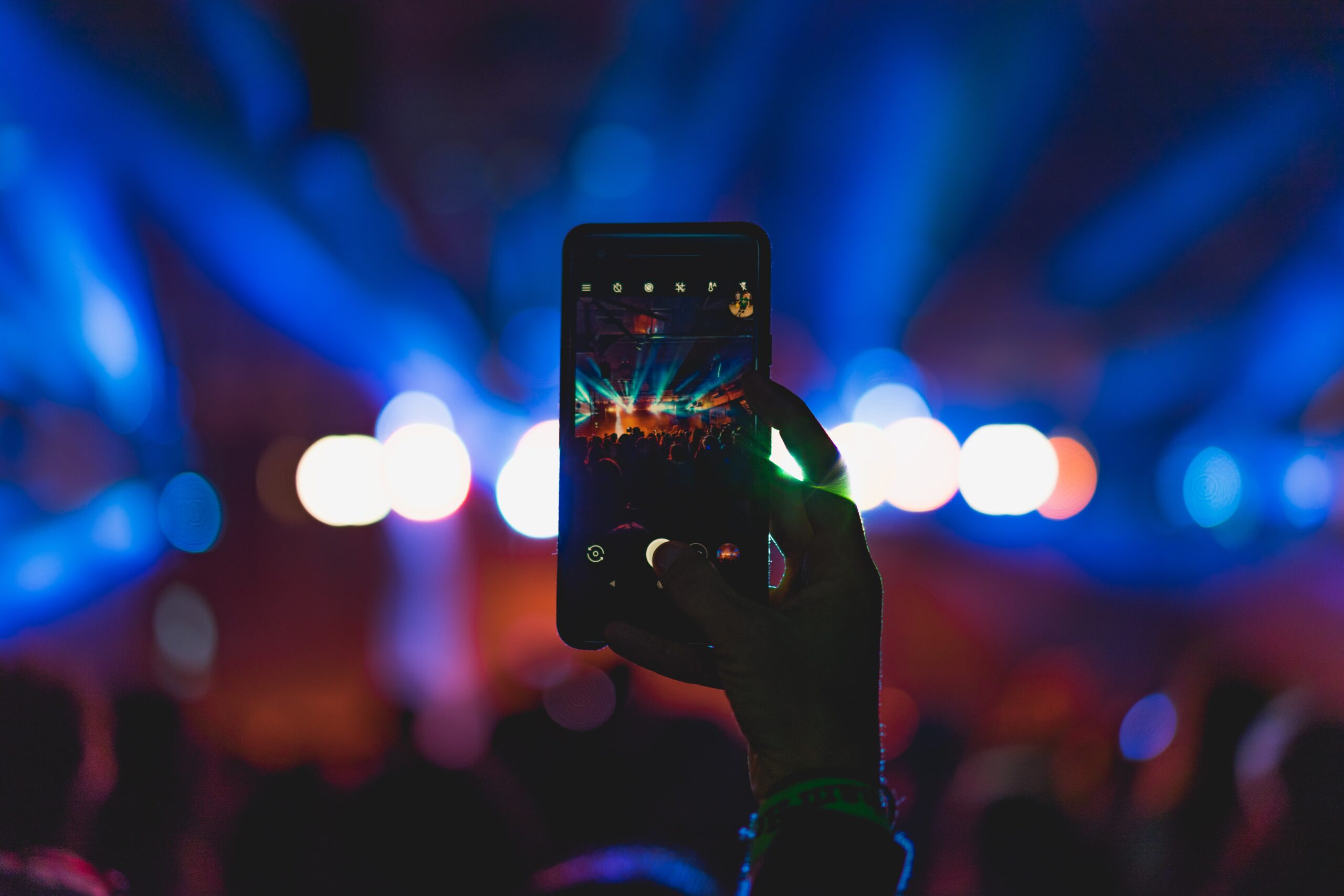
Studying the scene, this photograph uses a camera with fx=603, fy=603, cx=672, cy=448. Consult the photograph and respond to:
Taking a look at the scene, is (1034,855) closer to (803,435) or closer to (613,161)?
(803,435)

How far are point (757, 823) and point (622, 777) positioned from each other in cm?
220

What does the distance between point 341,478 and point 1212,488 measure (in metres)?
7.36

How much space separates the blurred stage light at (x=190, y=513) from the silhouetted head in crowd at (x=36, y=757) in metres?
1.66

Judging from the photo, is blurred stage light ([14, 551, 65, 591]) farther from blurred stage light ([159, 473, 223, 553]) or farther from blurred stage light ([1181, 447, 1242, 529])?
blurred stage light ([1181, 447, 1242, 529])

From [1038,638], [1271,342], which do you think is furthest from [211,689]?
[1271,342]

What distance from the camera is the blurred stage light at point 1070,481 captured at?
5.77 metres

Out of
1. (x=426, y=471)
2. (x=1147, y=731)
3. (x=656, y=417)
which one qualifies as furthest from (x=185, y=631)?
(x=1147, y=731)

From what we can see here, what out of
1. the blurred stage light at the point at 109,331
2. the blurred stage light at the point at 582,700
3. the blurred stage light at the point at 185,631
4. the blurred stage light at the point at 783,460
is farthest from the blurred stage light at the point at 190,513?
the blurred stage light at the point at 783,460

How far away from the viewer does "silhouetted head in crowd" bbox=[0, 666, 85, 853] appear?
79.2 inches

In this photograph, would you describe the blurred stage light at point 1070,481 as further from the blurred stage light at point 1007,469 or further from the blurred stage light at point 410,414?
the blurred stage light at point 410,414

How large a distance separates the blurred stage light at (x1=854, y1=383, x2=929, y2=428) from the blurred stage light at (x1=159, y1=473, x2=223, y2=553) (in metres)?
5.30

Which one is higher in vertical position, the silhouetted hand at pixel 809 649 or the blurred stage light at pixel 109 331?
the blurred stage light at pixel 109 331

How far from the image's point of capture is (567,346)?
40.0 inches

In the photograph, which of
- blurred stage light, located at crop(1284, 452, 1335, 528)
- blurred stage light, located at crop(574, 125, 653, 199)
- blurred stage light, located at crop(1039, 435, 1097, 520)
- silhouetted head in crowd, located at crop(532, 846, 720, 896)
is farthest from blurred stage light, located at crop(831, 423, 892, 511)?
silhouetted head in crowd, located at crop(532, 846, 720, 896)
